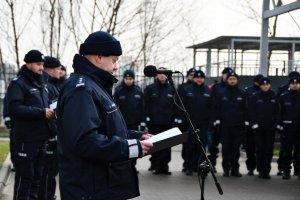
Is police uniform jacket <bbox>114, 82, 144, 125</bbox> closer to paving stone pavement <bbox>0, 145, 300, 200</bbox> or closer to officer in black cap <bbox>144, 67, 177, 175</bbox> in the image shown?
officer in black cap <bbox>144, 67, 177, 175</bbox>

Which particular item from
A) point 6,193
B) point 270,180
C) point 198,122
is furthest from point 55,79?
point 270,180

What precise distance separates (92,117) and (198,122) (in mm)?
8924

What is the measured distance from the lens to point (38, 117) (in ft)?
24.6

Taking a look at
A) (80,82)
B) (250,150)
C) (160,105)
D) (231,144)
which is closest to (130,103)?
(160,105)

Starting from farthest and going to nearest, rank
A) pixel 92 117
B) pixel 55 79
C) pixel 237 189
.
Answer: pixel 237 189, pixel 55 79, pixel 92 117

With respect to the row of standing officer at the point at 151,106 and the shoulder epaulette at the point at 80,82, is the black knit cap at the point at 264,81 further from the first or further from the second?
the shoulder epaulette at the point at 80,82

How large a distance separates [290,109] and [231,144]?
1.46 m

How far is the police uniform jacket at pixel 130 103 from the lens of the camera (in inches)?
512

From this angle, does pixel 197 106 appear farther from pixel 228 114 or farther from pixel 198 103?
pixel 228 114

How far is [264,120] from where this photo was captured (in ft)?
41.7

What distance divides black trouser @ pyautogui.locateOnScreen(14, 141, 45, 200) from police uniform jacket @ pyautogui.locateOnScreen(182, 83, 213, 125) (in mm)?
5804

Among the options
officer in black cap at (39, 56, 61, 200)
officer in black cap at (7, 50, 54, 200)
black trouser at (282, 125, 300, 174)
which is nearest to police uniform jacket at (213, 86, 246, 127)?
black trouser at (282, 125, 300, 174)

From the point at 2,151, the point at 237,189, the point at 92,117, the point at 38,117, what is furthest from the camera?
the point at 2,151

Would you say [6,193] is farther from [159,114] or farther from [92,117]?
[92,117]
